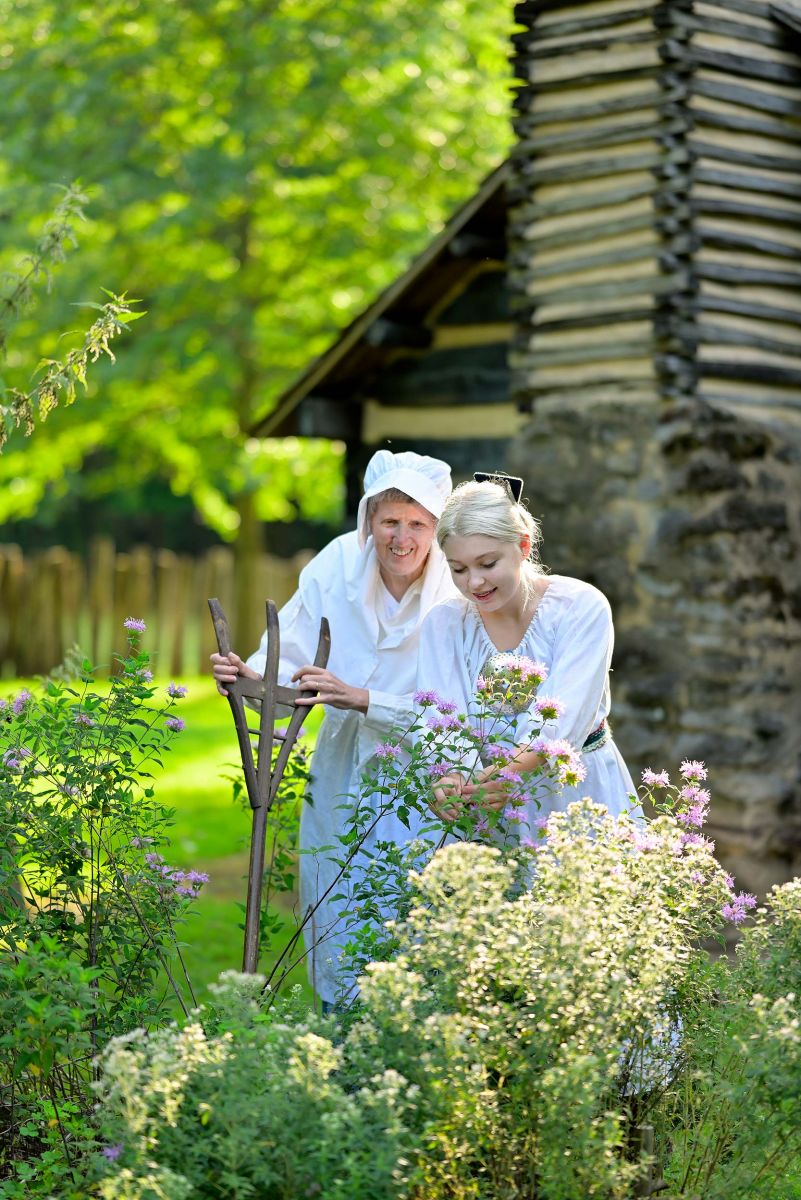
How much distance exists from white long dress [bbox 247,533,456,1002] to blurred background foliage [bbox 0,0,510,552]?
10.1m

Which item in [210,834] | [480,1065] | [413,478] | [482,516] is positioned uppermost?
[413,478]

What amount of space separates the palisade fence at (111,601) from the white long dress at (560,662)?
12.5 m

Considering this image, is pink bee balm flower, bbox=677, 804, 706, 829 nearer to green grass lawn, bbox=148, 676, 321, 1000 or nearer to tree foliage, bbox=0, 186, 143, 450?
green grass lawn, bbox=148, 676, 321, 1000

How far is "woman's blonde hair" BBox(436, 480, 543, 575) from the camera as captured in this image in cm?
356

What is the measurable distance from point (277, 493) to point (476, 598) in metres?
13.4

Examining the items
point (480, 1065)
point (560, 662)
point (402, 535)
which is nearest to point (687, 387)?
point (402, 535)

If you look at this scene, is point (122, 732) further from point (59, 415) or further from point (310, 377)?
point (59, 415)

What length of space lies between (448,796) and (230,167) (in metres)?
11.8

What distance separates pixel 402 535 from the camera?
13.4 feet

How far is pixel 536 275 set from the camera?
696 cm

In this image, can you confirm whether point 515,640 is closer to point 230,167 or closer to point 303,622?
point 303,622

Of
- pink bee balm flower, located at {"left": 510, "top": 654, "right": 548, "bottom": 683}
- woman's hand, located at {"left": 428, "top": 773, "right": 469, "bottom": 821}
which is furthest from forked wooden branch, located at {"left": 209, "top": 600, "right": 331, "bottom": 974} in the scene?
pink bee balm flower, located at {"left": 510, "top": 654, "right": 548, "bottom": 683}

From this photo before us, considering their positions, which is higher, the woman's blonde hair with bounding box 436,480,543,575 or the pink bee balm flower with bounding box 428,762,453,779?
the woman's blonde hair with bounding box 436,480,543,575

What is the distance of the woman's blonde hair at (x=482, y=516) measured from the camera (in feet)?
11.7
